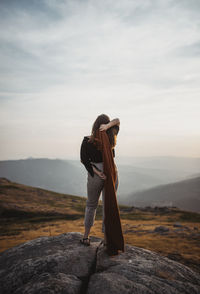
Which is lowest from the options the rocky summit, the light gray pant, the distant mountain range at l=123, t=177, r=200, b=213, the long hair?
the distant mountain range at l=123, t=177, r=200, b=213

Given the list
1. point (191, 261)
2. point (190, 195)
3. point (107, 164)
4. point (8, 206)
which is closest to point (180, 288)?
point (107, 164)

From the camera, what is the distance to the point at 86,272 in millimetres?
3648

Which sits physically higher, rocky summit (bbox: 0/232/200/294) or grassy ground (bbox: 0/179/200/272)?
rocky summit (bbox: 0/232/200/294)

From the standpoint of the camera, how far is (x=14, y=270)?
12.0 feet

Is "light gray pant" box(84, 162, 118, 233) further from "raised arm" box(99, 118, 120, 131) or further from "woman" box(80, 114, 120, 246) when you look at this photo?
"raised arm" box(99, 118, 120, 131)

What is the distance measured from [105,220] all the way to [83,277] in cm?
128

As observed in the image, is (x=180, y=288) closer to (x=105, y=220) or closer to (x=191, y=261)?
(x=105, y=220)

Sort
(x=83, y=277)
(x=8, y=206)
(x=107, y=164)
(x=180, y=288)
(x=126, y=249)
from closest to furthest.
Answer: (x=180, y=288) → (x=83, y=277) → (x=107, y=164) → (x=126, y=249) → (x=8, y=206)

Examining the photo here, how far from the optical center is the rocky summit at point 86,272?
9.98 ft

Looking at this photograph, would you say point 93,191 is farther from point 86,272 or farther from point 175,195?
point 175,195

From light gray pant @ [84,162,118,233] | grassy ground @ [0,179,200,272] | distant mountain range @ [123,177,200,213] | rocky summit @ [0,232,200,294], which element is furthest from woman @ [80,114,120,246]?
distant mountain range @ [123,177,200,213]

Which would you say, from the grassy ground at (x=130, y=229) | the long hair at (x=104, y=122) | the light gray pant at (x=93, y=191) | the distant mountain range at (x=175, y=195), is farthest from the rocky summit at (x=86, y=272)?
the distant mountain range at (x=175, y=195)

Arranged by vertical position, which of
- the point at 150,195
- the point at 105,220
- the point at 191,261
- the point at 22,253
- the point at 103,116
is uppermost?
the point at 103,116

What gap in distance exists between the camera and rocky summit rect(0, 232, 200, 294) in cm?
304
